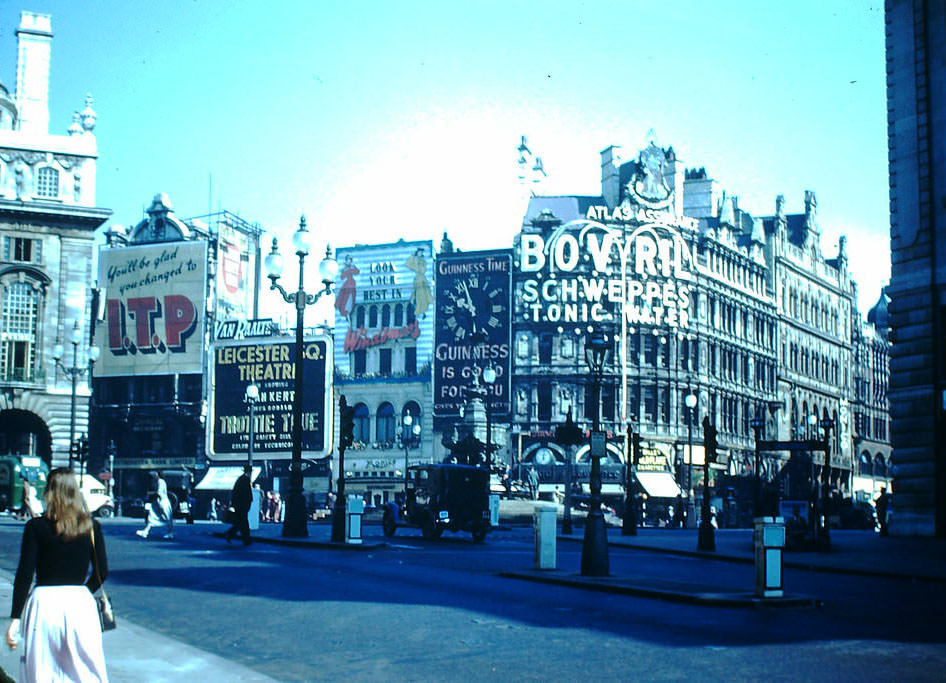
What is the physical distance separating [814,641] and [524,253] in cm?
6594

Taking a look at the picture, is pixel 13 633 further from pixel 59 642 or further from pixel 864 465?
pixel 864 465

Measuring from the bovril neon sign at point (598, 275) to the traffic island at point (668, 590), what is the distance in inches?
2257

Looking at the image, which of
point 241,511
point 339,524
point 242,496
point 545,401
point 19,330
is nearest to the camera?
point 241,511

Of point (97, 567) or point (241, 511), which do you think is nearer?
point (97, 567)

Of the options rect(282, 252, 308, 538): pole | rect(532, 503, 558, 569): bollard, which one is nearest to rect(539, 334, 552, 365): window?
rect(282, 252, 308, 538): pole

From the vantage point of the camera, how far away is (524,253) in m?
77.2

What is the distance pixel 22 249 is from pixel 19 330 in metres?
4.55

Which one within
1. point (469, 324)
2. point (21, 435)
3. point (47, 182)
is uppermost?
point (47, 182)

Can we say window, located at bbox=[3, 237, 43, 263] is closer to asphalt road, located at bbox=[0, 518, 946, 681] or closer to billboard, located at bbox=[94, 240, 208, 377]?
billboard, located at bbox=[94, 240, 208, 377]

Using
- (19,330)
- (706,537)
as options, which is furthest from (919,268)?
(19,330)

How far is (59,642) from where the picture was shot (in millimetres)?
6988

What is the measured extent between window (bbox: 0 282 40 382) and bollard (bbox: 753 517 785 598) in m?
61.3

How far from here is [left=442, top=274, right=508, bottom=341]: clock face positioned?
77.2 m

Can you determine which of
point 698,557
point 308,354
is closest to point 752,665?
point 698,557
